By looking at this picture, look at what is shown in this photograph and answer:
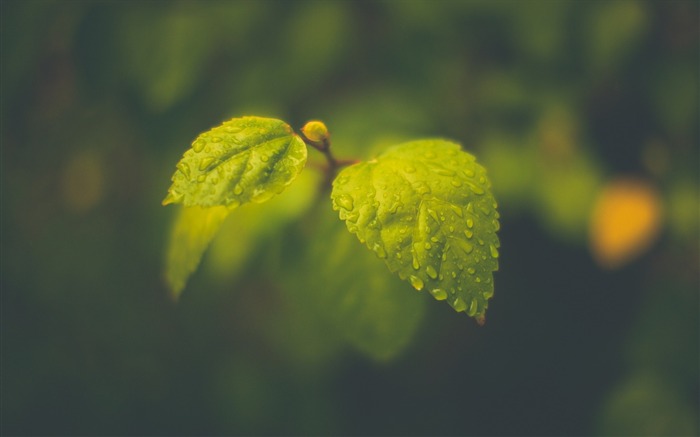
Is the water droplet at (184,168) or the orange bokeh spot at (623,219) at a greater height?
the water droplet at (184,168)

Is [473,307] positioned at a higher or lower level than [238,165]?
lower

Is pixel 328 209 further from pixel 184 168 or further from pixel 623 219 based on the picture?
pixel 623 219

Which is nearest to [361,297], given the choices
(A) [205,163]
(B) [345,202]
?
(B) [345,202]

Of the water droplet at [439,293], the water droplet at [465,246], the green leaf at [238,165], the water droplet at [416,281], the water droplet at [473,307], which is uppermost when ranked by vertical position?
the green leaf at [238,165]

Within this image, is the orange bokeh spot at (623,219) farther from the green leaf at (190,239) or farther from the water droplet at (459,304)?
the green leaf at (190,239)

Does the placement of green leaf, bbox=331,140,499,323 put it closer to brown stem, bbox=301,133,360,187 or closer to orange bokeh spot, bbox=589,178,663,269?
brown stem, bbox=301,133,360,187

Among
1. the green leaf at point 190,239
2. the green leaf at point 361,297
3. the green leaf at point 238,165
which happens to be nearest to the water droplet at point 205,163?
the green leaf at point 238,165

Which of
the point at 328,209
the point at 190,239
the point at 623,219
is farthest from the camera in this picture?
the point at 623,219
